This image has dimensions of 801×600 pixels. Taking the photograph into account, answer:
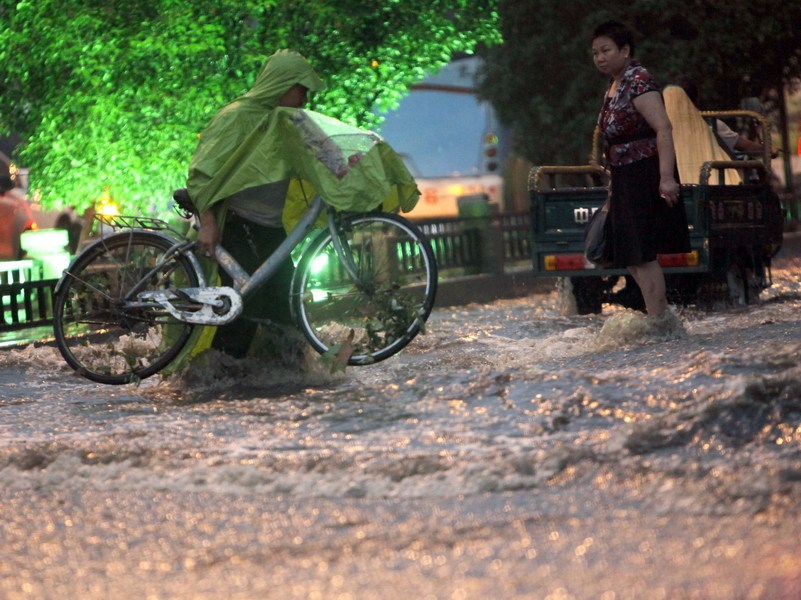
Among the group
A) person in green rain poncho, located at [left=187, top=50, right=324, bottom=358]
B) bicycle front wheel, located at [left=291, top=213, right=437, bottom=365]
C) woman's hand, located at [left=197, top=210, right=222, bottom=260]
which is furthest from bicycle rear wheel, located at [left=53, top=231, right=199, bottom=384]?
bicycle front wheel, located at [left=291, top=213, right=437, bottom=365]

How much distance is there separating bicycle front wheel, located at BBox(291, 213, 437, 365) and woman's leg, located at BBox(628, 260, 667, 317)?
1.49 meters

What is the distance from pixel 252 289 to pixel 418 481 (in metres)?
2.92

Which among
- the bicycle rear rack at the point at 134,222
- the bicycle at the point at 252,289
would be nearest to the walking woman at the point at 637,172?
the bicycle at the point at 252,289

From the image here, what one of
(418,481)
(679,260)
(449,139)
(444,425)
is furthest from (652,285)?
(449,139)

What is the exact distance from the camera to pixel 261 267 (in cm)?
818

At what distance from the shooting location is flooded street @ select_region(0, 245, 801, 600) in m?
4.18

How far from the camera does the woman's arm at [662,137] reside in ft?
28.9

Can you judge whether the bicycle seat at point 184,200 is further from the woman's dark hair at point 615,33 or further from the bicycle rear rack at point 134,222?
the woman's dark hair at point 615,33

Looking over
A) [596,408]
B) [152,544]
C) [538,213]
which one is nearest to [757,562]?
[152,544]

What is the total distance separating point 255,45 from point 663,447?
34.9ft

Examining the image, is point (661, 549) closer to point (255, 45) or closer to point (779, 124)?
point (255, 45)

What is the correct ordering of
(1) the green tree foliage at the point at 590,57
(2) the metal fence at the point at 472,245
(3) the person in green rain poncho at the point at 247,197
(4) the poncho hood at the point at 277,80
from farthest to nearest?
(1) the green tree foliage at the point at 590,57 < (2) the metal fence at the point at 472,245 < (4) the poncho hood at the point at 277,80 < (3) the person in green rain poncho at the point at 247,197

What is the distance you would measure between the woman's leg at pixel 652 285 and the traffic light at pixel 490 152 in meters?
24.2

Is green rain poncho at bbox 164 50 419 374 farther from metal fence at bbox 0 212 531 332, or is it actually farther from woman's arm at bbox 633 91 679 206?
metal fence at bbox 0 212 531 332
